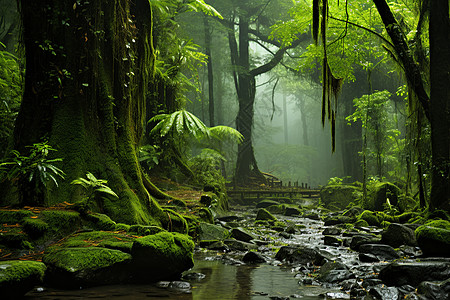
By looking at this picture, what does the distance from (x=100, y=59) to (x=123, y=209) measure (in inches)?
103

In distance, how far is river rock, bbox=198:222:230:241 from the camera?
274 inches

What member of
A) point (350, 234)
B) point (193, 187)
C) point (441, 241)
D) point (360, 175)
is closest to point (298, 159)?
point (360, 175)

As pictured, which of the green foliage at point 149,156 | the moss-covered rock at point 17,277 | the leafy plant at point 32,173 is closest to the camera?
the moss-covered rock at point 17,277

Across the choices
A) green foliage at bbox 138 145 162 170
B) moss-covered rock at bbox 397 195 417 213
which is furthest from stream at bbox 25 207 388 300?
green foliage at bbox 138 145 162 170

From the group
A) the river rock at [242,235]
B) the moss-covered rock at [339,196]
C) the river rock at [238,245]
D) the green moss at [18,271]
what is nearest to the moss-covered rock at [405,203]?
the moss-covered rock at [339,196]

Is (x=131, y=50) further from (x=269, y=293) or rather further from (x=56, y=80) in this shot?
(x=269, y=293)

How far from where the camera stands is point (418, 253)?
5516 millimetres

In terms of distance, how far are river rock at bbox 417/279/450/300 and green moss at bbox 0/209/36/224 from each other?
434 cm

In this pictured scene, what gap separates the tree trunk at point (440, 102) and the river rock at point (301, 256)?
10.7 feet

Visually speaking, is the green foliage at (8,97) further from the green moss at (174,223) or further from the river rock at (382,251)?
the river rock at (382,251)

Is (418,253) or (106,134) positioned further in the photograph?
(106,134)

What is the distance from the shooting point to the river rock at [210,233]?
695 cm

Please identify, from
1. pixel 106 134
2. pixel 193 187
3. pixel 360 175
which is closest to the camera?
pixel 106 134

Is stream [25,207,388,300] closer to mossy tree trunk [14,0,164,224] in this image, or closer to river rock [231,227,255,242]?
river rock [231,227,255,242]
